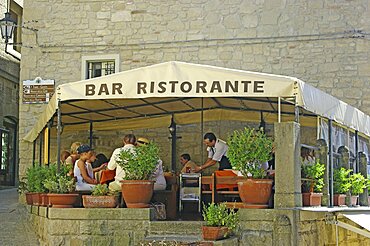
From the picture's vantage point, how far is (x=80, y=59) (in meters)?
15.6

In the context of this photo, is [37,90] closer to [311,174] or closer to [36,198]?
[36,198]

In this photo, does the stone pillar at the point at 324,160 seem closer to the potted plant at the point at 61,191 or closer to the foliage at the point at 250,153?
the foliage at the point at 250,153

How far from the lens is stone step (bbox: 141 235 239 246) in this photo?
25.1 feet

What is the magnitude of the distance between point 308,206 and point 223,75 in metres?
2.06

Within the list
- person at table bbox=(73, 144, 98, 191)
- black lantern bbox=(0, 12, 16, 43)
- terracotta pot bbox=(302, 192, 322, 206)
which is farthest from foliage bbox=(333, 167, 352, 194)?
black lantern bbox=(0, 12, 16, 43)

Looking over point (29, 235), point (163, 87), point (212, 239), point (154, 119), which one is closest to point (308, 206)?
point (212, 239)

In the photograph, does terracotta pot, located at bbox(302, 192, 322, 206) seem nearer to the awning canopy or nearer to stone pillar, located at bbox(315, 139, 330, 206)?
stone pillar, located at bbox(315, 139, 330, 206)

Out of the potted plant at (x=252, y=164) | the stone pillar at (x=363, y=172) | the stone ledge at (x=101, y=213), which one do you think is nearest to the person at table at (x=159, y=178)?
the stone ledge at (x=101, y=213)

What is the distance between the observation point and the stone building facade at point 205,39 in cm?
1441

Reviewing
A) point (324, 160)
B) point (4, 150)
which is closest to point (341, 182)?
point (324, 160)

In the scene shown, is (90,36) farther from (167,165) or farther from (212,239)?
(212,239)

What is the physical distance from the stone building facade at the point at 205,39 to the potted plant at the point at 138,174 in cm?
610

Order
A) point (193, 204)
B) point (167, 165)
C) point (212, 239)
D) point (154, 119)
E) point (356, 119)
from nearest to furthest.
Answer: point (212, 239), point (193, 204), point (356, 119), point (154, 119), point (167, 165)

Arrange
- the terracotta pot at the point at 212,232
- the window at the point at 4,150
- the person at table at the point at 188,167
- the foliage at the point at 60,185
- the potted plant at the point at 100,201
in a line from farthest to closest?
the window at the point at 4,150, the person at table at the point at 188,167, the foliage at the point at 60,185, the potted plant at the point at 100,201, the terracotta pot at the point at 212,232
